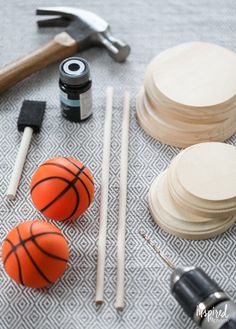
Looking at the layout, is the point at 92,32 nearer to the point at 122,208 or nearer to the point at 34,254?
the point at 122,208

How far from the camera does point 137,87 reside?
1.38 m

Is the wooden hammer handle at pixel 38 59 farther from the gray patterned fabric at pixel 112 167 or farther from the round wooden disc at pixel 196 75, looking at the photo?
the round wooden disc at pixel 196 75

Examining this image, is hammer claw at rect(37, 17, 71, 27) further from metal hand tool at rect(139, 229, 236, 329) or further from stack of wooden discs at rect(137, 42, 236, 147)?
metal hand tool at rect(139, 229, 236, 329)

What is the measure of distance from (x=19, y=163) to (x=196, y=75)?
0.42 meters

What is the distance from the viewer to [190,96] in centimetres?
121

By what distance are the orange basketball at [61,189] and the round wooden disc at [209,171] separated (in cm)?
18

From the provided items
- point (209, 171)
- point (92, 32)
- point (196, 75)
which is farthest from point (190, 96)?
point (92, 32)

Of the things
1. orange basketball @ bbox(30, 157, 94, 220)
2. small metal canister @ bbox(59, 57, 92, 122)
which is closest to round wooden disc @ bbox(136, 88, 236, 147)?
small metal canister @ bbox(59, 57, 92, 122)

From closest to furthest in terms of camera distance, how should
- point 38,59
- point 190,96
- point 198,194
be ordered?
point 198,194 < point 190,96 < point 38,59

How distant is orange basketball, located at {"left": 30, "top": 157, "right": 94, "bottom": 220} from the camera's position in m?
1.04

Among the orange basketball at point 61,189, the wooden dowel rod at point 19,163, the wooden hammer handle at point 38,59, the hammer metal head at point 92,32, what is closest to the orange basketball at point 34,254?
the orange basketball at point 61,189

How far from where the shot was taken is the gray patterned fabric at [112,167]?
1037 millimetres

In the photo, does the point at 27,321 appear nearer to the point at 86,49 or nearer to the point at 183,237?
the point at 183,237

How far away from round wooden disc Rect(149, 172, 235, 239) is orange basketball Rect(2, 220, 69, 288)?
22 cm
